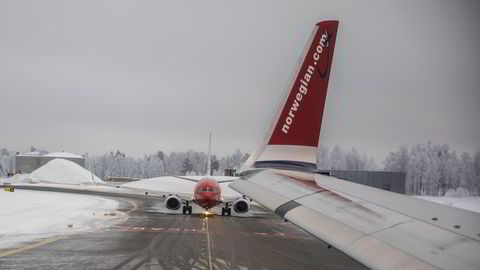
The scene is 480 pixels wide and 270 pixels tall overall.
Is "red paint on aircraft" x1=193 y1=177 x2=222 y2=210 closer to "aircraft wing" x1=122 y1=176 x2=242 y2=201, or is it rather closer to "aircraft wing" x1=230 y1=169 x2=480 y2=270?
"aircraft wing" x1=122 y1=176 x2=242 y2=201

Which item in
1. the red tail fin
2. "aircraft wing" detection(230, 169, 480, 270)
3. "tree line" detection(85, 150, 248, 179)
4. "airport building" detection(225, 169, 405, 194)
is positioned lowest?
"tree line" detection(85, 150, 248, 179)

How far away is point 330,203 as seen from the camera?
4512 millimetres

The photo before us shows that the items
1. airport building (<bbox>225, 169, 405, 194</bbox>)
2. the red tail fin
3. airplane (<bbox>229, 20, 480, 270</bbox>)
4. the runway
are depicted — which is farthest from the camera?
airport building (<bbox>225, 169, 405, 194</bbox>)

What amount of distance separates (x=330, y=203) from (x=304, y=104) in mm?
2709

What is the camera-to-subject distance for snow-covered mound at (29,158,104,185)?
104250mm

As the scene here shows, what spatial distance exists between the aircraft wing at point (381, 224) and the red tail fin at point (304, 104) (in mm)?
1469

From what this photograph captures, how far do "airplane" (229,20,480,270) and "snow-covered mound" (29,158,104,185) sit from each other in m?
101

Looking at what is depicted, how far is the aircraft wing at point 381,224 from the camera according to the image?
2969 mm

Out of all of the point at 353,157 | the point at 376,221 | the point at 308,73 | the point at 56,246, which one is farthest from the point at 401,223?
the point at 353,157

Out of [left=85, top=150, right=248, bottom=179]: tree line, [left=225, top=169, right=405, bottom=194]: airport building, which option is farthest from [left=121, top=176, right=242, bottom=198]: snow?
[left=85, top=150, right=248, bottom=179]: tree line

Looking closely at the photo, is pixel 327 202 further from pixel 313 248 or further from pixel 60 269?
pixel 313 248

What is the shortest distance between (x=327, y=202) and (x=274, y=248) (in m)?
16.2

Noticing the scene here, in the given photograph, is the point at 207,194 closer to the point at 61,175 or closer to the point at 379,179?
the point at 379,179

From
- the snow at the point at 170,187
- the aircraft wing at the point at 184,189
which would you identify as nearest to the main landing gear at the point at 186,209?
the aircraft wing at the point at 184,189
